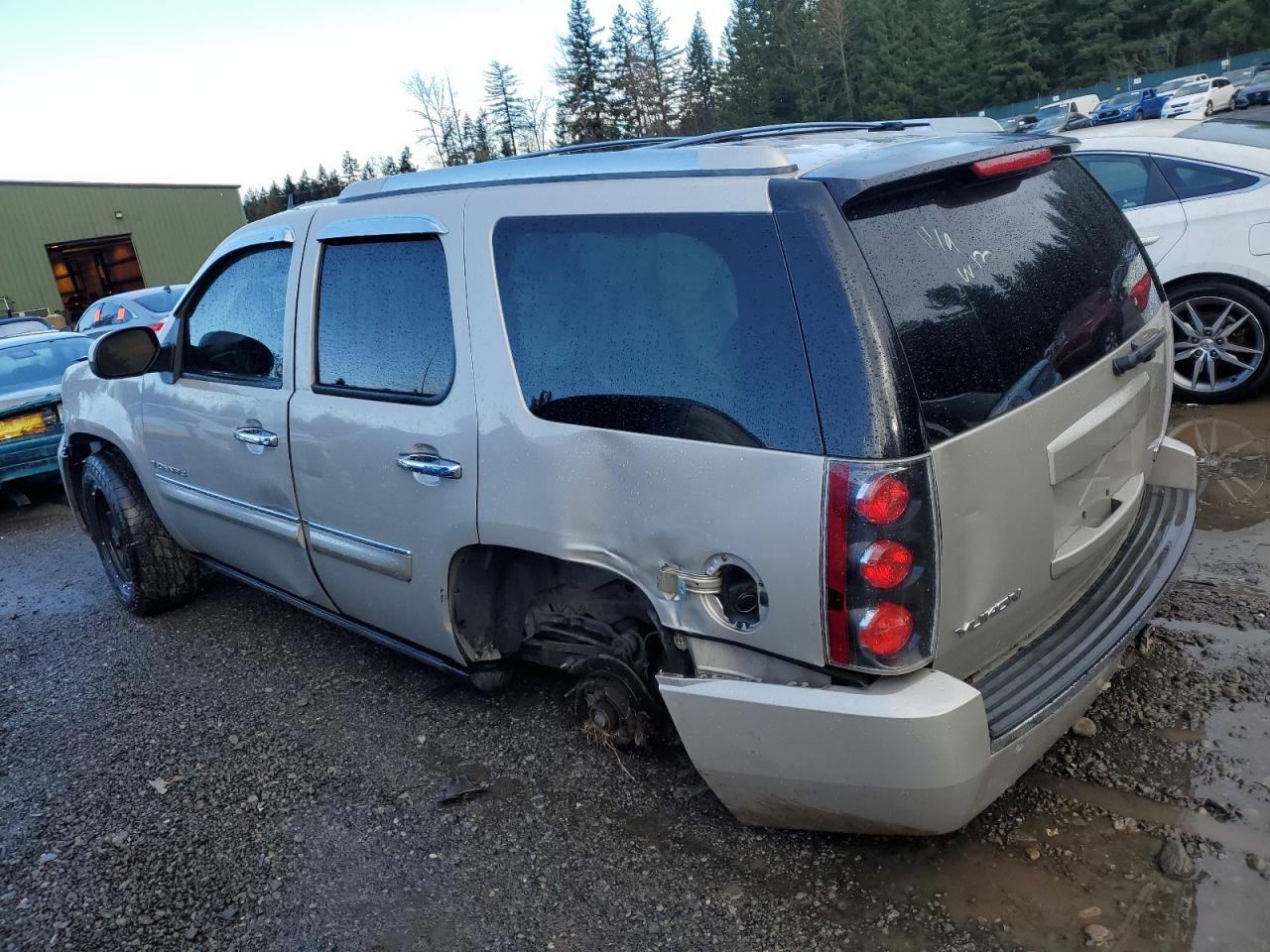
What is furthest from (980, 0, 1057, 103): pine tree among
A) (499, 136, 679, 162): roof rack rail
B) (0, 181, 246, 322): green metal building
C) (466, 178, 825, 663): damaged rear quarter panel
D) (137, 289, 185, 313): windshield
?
(466, 178, 825, 663): damaged rear quarter panel

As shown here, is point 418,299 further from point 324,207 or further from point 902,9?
point 902,9

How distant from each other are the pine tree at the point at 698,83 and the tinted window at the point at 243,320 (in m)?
80.5

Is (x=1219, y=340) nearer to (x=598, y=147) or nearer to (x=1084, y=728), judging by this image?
(x=1084, y=728)

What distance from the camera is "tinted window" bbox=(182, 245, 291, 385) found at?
3648mm

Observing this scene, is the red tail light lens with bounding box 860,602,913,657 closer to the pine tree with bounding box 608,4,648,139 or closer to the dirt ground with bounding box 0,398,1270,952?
the dirt ground with bounding box 0,398,1270,952

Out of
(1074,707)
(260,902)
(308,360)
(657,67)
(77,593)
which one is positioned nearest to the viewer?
(1074,707)

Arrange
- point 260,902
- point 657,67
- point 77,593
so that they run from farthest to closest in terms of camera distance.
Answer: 1. point 657,67
2. point 77,593
3. point 260,902

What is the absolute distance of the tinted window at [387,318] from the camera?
298cm

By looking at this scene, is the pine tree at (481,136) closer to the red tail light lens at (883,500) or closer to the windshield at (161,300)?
the windshield at (161,300)

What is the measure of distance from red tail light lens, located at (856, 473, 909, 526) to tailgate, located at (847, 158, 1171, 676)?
0.34 feet

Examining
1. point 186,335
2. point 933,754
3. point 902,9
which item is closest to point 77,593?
point 186,335

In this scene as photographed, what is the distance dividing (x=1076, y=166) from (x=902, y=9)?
246ft

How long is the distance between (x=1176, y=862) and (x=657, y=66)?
81.9 metres

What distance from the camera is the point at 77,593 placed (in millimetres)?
5629
